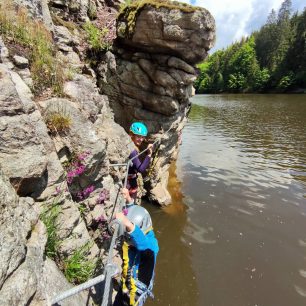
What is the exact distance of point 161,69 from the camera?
9.78 meters

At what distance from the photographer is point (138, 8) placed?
8930 mm

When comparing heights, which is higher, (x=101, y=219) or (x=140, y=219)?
(x=140, y=219)

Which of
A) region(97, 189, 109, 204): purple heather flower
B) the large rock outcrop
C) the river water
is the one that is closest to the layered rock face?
the river water

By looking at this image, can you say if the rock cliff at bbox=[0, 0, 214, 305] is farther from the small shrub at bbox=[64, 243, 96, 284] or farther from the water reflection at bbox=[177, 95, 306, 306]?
the water reflection at bbox=[177, 95, 306, 306]

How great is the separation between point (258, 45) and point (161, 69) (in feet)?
344

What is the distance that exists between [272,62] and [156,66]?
95789mm

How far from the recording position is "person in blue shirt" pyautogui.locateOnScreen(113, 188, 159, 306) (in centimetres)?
402

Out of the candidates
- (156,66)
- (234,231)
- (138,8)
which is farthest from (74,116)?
(234,231)

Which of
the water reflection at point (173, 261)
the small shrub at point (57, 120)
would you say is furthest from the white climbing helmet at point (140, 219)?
the water reflection at point (173, 261)

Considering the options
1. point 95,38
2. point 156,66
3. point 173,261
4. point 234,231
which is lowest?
point 173,261

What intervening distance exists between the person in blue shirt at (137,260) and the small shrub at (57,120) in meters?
1.81

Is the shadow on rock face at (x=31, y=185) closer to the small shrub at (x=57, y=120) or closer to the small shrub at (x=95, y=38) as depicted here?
the small shrub at (x=57, y=120)

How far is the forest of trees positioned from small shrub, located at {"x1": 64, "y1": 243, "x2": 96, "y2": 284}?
7070 cm

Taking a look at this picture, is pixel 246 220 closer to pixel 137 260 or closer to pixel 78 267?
pixel 137 260
